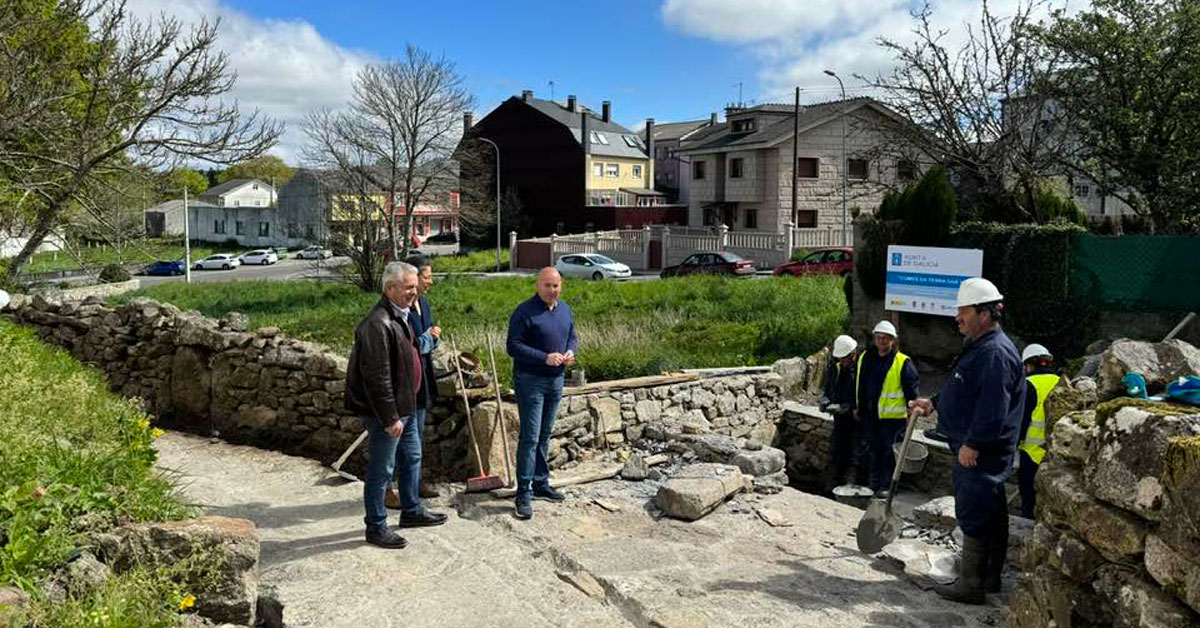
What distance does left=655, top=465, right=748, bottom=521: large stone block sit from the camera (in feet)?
21.7

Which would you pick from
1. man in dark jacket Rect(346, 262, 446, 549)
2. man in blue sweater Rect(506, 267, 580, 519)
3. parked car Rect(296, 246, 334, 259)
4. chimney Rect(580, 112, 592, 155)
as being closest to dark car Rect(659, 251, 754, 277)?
parked car Rect(296, 246, 334, 259)

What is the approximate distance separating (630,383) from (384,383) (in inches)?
165

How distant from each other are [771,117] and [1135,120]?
31.6 metres

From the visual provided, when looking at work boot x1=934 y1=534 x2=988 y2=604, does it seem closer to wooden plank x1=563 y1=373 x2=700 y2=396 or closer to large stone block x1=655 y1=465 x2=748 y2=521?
large stone block x1=655 y1=465 x2=748 y2=521

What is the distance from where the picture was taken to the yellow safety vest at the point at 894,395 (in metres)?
8.12

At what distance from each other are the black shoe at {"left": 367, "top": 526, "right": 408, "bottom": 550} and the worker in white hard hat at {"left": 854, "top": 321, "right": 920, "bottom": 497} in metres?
4.51

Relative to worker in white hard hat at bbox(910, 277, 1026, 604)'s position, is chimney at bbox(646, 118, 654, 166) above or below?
above

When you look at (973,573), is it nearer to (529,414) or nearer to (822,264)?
(529,414)

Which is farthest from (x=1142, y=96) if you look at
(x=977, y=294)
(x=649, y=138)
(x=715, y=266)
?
(x=649, y=138)

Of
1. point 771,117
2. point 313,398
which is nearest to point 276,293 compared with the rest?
point 313,398

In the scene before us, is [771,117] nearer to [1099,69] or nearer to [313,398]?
[1099,69]

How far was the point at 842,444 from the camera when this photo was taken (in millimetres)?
9234

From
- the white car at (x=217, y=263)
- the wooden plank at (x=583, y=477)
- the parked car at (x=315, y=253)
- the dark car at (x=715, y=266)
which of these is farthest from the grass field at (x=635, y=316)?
the white car at (x=217, y=263)

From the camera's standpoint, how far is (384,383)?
561 centimetres
